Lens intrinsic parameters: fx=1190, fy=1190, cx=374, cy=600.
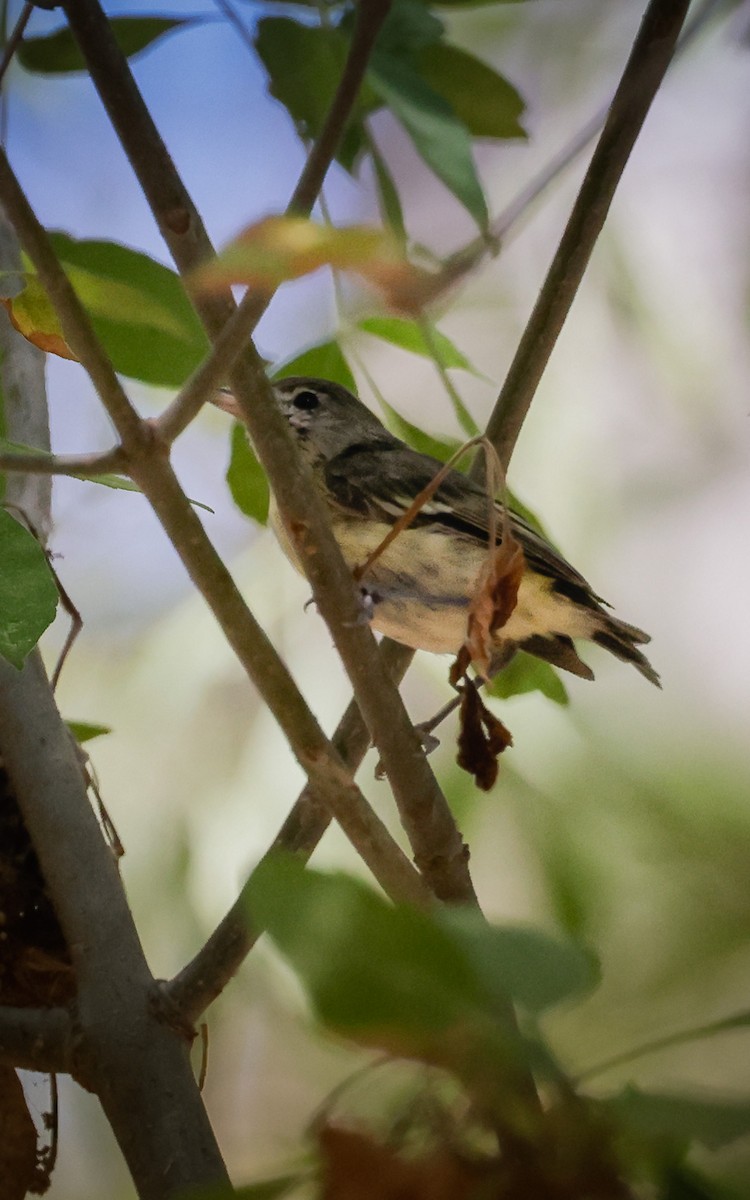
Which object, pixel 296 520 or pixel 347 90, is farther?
pixel 296 520

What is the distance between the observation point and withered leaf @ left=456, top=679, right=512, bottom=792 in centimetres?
81

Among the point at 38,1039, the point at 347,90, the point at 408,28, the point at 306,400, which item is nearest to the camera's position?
the point at 347,90

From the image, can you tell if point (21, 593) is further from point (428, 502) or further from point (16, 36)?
point (428, 502)

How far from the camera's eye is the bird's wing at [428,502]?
1269 mm

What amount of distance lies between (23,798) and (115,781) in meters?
0.77

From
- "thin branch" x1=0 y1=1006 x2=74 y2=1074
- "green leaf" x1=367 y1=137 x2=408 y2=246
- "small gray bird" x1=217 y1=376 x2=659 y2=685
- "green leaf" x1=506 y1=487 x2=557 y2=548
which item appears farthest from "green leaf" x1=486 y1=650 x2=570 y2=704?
"green leaf" x1=367 y1=137 x2=408 y2=246

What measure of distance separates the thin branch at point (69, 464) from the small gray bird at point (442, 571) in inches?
23.2

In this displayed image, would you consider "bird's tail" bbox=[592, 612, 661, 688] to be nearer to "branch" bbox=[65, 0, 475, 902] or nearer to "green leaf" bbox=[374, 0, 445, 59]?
"branch" bbox=[65, 0, 475, 902]

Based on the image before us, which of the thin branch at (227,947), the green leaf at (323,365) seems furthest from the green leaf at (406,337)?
the thin branch at (227,947)

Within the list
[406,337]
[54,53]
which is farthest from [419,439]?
[54,53]

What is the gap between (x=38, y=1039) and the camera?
93cm

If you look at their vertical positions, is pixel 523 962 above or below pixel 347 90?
below

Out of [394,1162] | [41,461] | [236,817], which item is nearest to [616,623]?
[236,817]

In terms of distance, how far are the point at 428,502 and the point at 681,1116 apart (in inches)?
40.3
